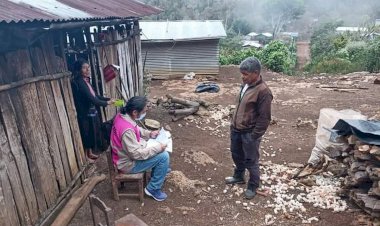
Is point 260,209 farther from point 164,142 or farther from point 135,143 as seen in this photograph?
point 135,143

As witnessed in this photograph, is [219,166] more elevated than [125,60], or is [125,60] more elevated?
[125,60]

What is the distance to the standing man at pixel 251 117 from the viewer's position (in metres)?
4.42

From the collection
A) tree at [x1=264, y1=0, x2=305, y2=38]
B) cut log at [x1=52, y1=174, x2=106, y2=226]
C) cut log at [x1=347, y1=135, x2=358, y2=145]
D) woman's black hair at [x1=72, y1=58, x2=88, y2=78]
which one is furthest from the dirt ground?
tree at [x1=264, y1=0, x2=305, y2=38]

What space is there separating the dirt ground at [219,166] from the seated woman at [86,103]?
43cm

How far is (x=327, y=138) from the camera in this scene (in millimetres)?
5883

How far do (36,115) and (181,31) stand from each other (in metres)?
14.7

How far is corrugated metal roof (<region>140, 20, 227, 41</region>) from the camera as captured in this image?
56.3 ft

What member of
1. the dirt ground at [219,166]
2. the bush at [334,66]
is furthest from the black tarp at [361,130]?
the bush at [334,66]

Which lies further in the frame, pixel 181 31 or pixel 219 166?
pixel 181 31

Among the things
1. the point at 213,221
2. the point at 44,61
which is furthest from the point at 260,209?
the point at 44,61

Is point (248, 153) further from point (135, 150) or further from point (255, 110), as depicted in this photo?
point (135, 150)

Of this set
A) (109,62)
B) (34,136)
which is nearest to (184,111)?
(109,62)

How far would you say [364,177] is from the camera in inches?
180

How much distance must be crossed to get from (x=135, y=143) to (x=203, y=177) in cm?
180
